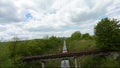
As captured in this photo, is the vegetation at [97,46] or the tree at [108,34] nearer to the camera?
the vegetation at [97,46]

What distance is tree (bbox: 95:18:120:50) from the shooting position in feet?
276

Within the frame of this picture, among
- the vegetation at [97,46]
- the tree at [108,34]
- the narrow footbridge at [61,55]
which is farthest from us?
the narrow footbridge at [61,55]

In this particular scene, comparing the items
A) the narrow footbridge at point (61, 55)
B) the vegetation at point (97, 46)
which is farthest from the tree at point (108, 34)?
the narrow footbridge at point (61, 55)

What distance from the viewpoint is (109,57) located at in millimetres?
87750

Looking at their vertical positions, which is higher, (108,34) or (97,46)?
(108,34)

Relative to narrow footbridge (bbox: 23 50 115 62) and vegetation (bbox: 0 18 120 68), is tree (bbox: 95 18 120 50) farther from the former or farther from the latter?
narrow footbridge (bbox: 23 50 115 62)

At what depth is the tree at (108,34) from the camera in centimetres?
8420

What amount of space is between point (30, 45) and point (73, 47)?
29944 millimetres

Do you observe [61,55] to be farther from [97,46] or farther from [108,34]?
[108,34]

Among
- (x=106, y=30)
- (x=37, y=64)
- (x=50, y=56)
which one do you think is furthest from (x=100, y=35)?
(x=37, y=64)

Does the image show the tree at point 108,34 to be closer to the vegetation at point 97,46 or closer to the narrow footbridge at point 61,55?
the vegetation at point 97,46

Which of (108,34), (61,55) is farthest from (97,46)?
(61,55)

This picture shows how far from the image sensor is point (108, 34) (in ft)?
279

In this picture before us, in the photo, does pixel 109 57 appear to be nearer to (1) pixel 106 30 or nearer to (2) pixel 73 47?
(1) pixel 106 30
